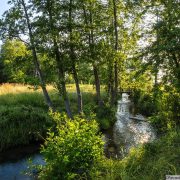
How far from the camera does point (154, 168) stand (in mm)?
7586

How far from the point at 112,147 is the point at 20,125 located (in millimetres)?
5263

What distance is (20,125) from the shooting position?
1620cm

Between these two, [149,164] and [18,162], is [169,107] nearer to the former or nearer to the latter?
[149,164]

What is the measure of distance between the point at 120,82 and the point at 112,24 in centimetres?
624

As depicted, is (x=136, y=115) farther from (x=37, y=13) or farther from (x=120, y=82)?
(x=37, y=13)

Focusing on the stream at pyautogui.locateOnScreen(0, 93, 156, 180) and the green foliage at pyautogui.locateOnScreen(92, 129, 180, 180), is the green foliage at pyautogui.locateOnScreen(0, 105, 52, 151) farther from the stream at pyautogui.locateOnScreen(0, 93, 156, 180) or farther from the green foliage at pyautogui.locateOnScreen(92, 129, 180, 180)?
the green foliage at pyautogui.locateOnScreen(92, 129, 180, 180)

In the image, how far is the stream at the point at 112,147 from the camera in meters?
12.7

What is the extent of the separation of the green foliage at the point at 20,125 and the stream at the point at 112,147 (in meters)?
0.52

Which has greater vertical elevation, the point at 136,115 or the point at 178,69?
the point at 178,69

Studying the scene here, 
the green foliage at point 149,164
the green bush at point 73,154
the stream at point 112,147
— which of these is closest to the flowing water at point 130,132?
the stream at point 112,147

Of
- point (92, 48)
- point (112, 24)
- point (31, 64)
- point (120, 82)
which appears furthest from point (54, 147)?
point (120, 82)

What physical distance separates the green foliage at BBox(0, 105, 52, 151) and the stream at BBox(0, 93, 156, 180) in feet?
1.71

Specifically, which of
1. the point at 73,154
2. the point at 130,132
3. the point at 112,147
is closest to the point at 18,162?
the point at 112,147

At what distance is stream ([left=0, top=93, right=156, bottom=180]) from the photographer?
12.7m
